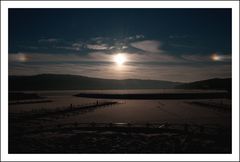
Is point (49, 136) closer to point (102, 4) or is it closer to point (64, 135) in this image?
point (64, 135)

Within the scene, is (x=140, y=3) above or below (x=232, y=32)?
above

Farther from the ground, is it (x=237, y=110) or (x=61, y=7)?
(x=61, y=7)

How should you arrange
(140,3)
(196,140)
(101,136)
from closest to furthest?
(140,3) → (196,140) → (101,136)

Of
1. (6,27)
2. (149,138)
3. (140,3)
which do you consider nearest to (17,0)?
(6,27)

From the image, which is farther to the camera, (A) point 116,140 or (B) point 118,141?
(A) point 116,140

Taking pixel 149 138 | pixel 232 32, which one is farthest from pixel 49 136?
pixel 232 32

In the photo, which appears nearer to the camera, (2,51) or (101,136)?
(2,51)

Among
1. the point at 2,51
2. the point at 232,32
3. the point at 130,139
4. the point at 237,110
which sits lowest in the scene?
the point at 130,139

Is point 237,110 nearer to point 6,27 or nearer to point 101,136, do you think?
point 101,136

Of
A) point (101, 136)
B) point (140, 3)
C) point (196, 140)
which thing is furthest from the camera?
point (101, 136)
